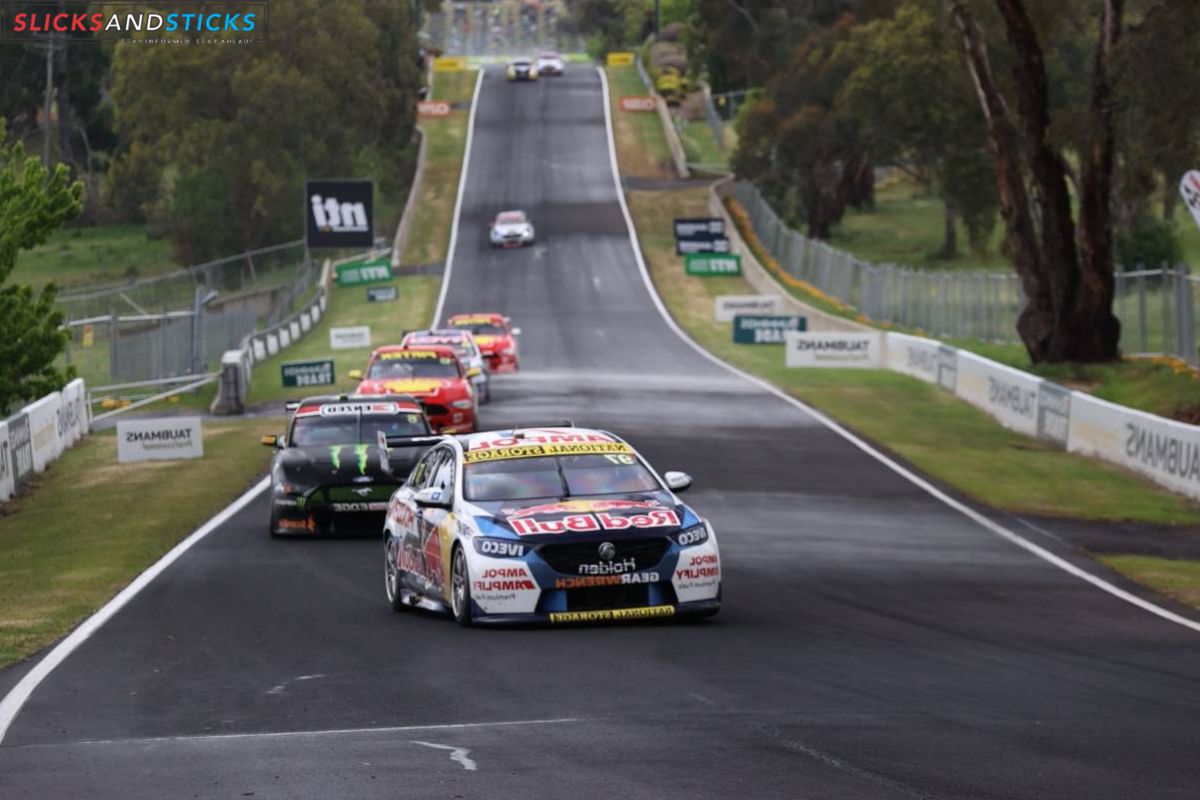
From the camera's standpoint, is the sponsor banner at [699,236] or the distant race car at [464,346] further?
the sponsor banner at [699,236]

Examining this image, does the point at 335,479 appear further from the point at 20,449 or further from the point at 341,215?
the point at 341,215

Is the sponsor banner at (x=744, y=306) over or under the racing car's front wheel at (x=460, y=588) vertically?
under

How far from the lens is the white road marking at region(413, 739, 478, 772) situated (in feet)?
31.0

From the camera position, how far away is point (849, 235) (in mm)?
99000

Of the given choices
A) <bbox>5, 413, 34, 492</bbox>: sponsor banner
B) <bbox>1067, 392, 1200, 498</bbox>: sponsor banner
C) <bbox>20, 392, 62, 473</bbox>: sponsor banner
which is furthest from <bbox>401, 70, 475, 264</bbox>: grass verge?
<bbox>1067, 392, 1200, 498</bbox>: sponsor banner

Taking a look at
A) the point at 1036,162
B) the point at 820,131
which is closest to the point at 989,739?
the point at 1036,162

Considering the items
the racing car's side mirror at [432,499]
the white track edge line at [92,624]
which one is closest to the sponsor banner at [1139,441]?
the white track edge line at [92,624]

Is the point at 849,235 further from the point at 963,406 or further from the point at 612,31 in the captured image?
the point at 612,31

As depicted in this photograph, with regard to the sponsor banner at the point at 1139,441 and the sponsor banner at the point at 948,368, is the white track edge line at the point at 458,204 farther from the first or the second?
the sponsor banner at the point at 1139,441

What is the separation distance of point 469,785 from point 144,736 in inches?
99.5

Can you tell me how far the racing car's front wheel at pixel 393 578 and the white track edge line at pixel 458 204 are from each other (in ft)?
169

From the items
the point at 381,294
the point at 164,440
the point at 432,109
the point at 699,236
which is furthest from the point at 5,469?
the point at 432,109

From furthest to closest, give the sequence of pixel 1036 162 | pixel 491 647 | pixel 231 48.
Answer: pixel 231 48, pixel 1036 162, pixel 491 647

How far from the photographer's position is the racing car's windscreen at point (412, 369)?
33.1m
